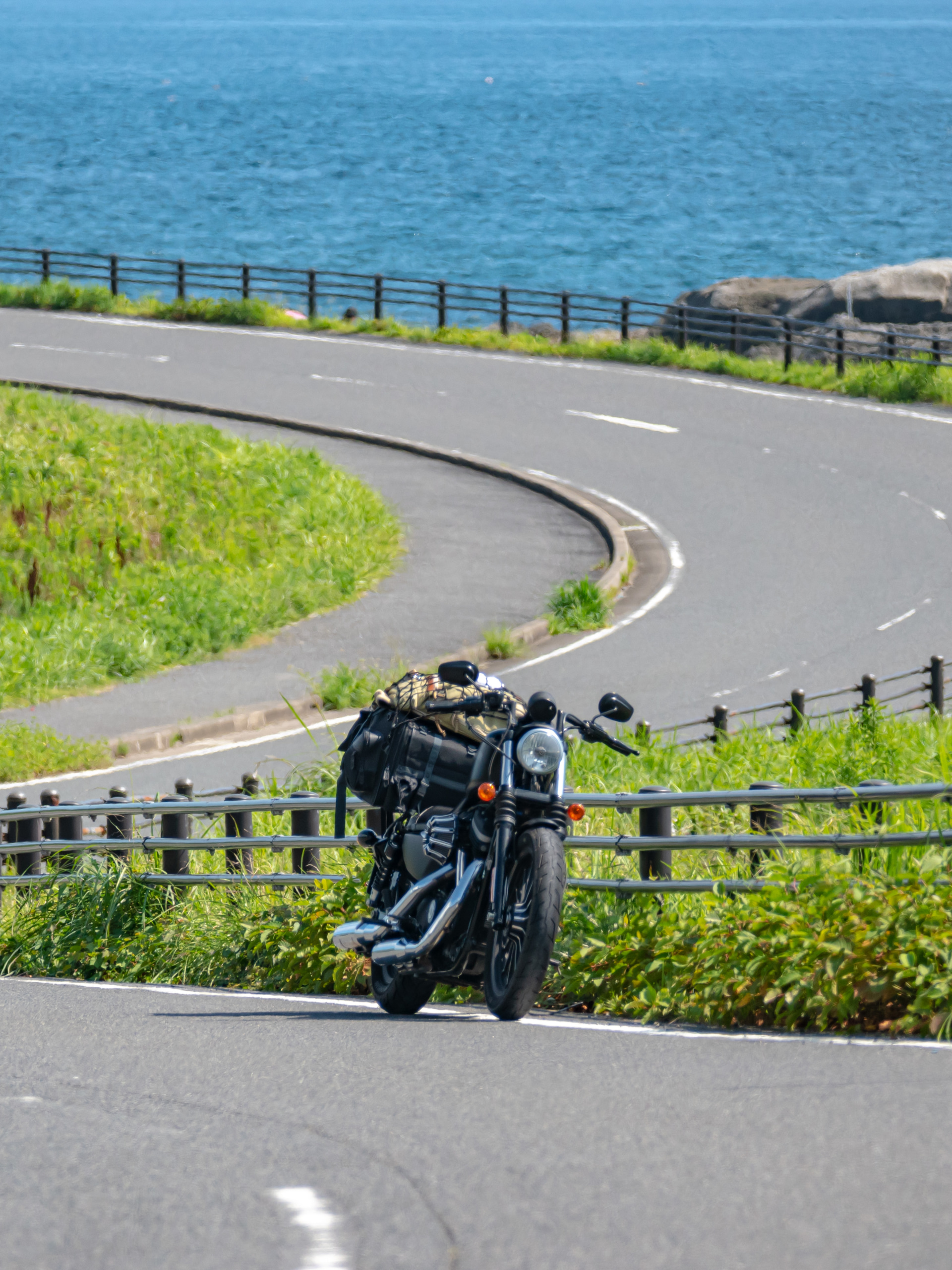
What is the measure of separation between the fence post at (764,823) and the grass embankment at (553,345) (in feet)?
88.7

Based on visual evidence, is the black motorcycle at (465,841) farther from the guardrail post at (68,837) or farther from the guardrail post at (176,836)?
the guardrail post at (68,837)

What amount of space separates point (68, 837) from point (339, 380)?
82.1ft

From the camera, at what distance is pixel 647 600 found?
76.4 ft

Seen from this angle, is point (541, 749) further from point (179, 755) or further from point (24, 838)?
point (179, 755)

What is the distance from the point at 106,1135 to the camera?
545 cm

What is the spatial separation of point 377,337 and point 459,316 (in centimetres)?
4381

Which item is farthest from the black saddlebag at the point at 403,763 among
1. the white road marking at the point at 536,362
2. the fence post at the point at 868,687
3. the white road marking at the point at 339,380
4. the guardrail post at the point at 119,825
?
the white road marking at the point at 339,380

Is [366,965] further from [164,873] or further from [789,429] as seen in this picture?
[789,429]

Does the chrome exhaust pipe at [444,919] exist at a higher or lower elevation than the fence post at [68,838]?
higher

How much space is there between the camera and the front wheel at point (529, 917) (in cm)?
630

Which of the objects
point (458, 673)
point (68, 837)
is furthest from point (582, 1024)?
point (68, 837)

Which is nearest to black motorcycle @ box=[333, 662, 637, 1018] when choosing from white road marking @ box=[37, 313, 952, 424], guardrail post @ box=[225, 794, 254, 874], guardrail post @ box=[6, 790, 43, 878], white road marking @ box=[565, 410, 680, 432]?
guardrail post @ box=[225, 794, 254, 874]

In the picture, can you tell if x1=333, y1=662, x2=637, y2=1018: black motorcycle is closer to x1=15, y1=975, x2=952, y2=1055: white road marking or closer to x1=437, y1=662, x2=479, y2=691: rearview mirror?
x1=437, y1=662, x2=479, y2=691: rearview mirror

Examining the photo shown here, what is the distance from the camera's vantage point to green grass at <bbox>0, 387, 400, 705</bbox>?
21.6m
